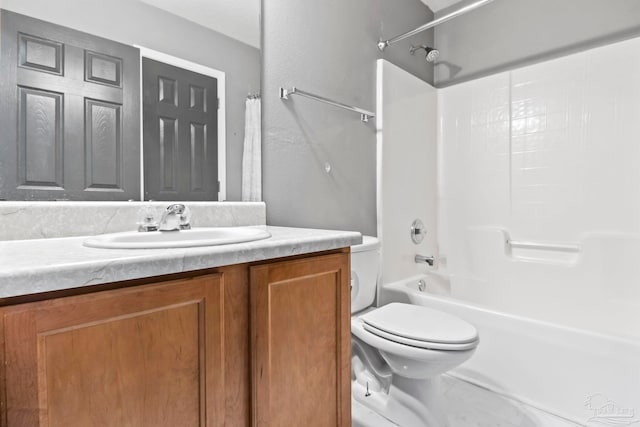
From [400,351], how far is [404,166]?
128cm

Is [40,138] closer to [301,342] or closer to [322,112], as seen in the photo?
[301,342]

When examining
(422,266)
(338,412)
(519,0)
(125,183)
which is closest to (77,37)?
(125,183)

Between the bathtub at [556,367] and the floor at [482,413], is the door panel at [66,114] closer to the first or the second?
the floor at [482,413]

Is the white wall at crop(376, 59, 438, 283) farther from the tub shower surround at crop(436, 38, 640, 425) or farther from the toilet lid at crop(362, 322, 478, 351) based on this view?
the toilet lid at crop(362, 322, 478, 351)

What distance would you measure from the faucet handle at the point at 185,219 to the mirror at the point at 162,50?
0.54 feet

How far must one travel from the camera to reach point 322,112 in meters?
1.66

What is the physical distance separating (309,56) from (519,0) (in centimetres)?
156

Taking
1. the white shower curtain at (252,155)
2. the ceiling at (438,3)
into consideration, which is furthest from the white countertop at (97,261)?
the ceiling at (438,3)

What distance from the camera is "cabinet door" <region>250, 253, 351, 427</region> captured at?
77cm

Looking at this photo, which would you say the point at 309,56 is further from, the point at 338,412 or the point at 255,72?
the point at 338,412

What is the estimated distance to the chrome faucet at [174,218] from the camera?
1019mm

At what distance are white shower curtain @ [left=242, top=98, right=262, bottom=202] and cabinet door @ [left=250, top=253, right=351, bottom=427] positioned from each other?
58cm

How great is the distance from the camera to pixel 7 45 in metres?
0.87

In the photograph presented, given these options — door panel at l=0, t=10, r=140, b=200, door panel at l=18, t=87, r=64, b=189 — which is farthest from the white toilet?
door panel at l=18, t=87, r=64, b=189
